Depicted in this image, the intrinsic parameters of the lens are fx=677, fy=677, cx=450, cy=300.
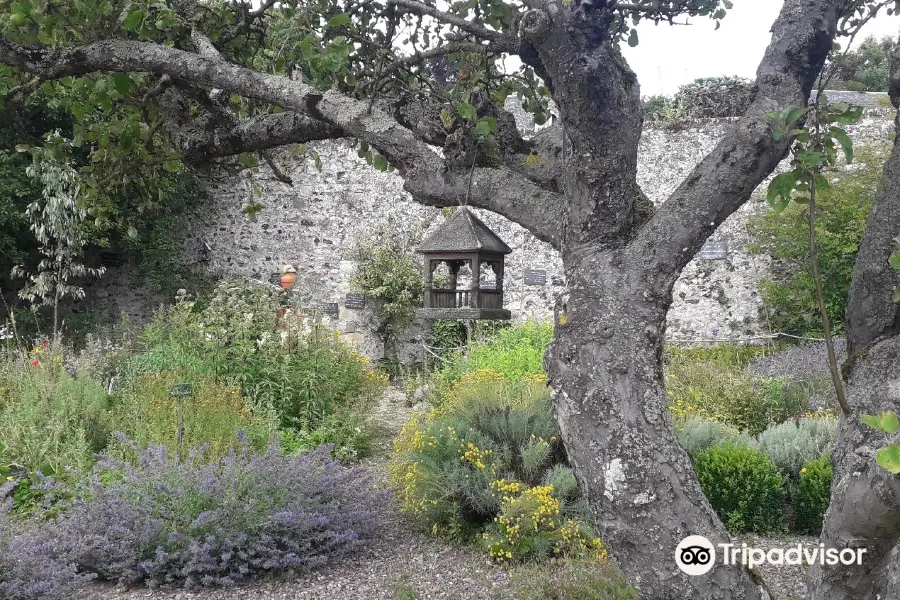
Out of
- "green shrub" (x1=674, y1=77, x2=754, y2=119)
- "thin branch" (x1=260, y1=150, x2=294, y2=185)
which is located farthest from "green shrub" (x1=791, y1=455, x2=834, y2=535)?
"green shrub" (x1=674, y1=77, x2=754, y2=119)

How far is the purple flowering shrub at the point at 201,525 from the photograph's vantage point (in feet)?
10.5

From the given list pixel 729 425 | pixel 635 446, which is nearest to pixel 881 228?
pixel 635 446

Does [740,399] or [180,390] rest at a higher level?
[180,390]

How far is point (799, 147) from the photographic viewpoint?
1485 millimetres

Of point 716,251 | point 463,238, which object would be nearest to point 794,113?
point 463,238

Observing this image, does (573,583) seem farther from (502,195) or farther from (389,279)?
(389,279)

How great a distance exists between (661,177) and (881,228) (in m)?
8.86

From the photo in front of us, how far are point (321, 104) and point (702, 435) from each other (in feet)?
11.6

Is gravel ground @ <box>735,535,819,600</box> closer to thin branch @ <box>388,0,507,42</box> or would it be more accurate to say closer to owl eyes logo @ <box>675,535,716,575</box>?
owl eyes logo @ <box>675,535,716,575</box>

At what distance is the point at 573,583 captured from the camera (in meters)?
3.03

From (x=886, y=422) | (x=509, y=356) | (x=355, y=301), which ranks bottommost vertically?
(x=509, y=356)

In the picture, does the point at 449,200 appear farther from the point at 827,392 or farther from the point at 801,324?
the point at 801,324

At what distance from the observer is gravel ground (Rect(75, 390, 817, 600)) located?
311cm

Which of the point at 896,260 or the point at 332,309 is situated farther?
the point at 332,309
